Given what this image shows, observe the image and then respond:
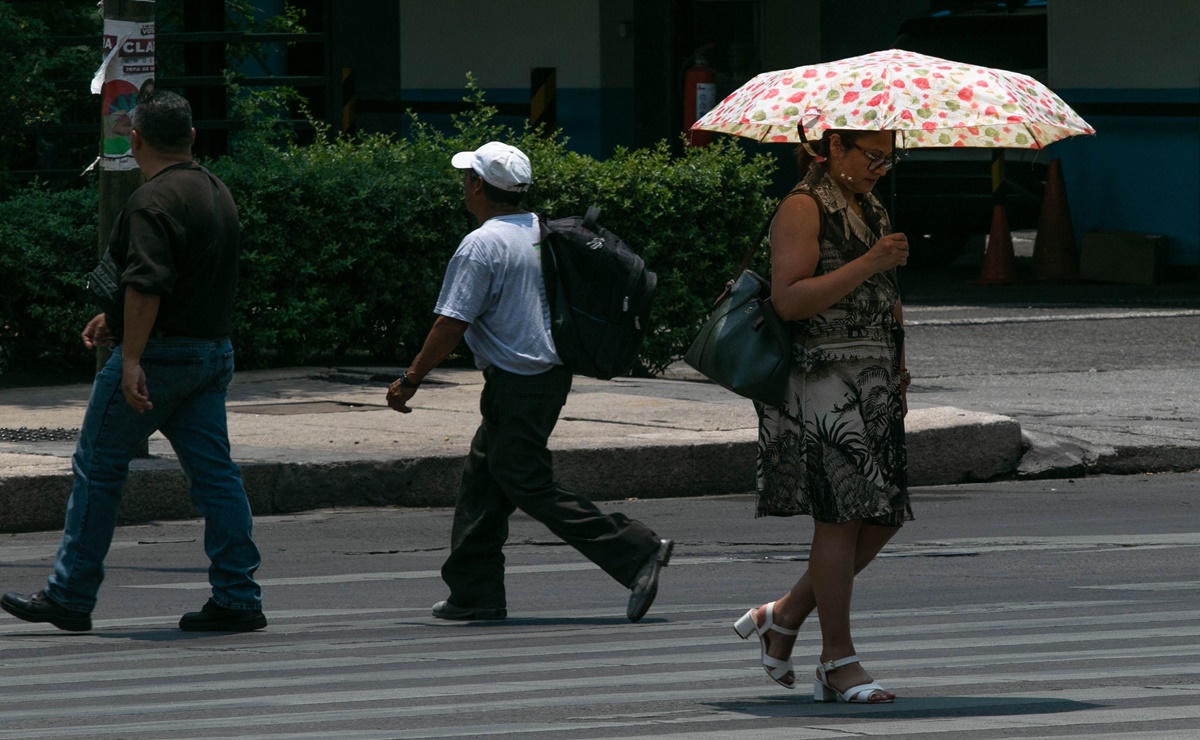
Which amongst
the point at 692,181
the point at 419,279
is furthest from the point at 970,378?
the point at 419,279

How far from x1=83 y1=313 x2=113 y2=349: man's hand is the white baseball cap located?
48.1 inches

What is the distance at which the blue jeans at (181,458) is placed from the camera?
669 cm

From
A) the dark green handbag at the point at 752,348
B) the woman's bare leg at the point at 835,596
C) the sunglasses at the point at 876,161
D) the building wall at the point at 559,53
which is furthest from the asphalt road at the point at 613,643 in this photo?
the building wall at the point at 559,53

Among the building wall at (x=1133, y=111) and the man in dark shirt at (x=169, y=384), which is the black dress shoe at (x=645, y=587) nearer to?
the man in dark shirt at (x=169, y=384)

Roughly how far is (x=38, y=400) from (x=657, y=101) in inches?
439

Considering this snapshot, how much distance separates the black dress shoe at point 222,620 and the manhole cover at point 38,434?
13.0ft

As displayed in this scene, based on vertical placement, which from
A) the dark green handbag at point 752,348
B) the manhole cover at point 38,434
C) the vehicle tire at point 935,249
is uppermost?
the dark green handbag at point 752,348

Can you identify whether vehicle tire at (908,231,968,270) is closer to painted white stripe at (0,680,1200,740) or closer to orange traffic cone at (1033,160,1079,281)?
orange traffic cone at (1033,160,1079,281)

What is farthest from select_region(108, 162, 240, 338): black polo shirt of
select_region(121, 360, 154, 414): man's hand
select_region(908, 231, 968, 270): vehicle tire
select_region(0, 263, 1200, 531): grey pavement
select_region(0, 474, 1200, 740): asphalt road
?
select_region(908, 231, 968, 270): vehicle tire

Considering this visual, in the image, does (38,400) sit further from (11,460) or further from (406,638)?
(406,638)

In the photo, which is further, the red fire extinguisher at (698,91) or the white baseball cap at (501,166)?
the red fire extinguisher at (698,91)

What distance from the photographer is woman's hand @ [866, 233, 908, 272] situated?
5.49 m

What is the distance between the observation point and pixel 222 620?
22.1 ft

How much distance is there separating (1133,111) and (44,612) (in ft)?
51.9
